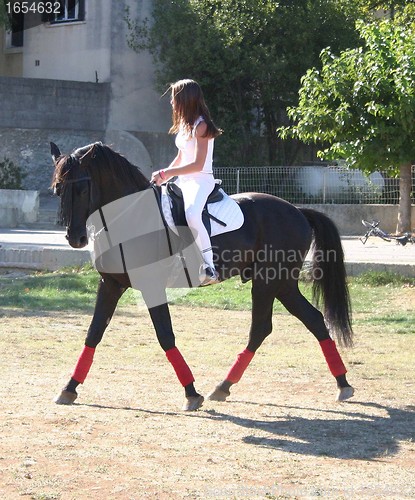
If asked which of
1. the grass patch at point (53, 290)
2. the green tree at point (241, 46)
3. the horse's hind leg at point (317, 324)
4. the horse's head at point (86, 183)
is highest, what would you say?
the green tree at point (241, 46)

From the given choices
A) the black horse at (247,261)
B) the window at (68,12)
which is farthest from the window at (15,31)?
the black horse at (247,261)

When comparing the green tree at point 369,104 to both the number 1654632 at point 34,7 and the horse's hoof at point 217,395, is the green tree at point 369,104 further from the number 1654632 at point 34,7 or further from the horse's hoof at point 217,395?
the number 1654632 at point 34,7

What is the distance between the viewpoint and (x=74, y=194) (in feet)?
23.2

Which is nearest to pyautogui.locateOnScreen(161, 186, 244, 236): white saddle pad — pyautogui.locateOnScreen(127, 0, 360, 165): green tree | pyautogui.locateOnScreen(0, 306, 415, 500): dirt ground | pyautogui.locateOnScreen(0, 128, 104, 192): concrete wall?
pyautogui.locateOnScreen(0, 306, 415, 500): dirt ground

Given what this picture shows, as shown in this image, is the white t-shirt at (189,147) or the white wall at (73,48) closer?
the white t-shirt at (189,147)

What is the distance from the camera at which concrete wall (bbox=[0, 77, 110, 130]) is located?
98.3 feet

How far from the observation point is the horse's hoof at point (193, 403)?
7.23m

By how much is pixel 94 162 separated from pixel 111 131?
82.5 ft

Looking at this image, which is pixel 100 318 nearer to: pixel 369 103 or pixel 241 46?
pixel 369 103

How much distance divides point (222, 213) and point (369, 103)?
13.8 metres

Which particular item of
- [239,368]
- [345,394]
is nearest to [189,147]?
[239,368]

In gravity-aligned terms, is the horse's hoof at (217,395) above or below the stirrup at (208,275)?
below

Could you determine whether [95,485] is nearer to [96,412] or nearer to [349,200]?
[96,412]

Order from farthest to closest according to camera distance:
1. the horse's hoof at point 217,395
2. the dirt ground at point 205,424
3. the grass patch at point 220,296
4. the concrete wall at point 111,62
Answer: the concrete wall at point 111,62 < the grass patch at point 220,296 < the horse's hoof at point 217,395 < the dirt ground at point 205,424
